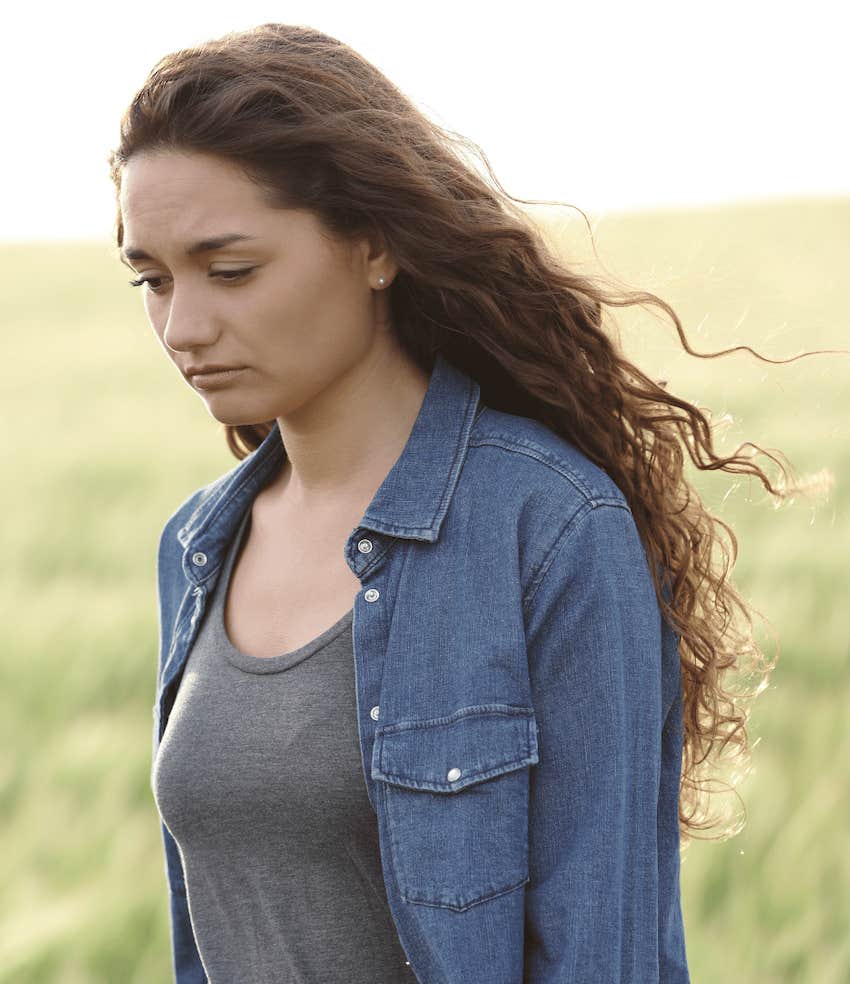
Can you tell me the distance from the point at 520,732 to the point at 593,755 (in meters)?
0.08

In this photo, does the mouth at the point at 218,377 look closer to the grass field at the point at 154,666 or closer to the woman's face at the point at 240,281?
the woman's face at the point at 240,281

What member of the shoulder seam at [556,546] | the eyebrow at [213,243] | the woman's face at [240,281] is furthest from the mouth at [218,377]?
the shoulder seam at [556,546]

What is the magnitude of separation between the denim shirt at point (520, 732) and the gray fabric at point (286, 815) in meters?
0.06

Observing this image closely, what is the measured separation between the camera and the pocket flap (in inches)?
57.4

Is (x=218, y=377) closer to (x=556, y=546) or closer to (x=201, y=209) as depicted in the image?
(x=201, y=209)

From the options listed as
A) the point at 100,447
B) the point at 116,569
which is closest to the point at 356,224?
the point at 116,569

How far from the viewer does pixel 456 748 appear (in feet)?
4.83

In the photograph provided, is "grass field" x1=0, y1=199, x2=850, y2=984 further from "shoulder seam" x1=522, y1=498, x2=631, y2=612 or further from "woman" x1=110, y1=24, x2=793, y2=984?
"shoulder seam" x1=522, y1=498, x2=631, y2=612

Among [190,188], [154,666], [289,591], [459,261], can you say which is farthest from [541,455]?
[154,666]

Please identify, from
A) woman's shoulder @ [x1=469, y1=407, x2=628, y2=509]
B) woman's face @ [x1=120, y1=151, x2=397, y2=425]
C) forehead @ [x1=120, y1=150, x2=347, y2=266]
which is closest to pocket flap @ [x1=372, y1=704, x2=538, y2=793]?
woman's shoulder @ [x1=469, y1=407, x2=628, y2=509]

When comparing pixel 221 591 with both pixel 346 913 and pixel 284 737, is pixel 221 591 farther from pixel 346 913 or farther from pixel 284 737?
pixel 346 913

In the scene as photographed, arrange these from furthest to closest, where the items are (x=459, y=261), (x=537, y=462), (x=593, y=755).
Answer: (x=459, y=261), (x=537, y=462), (x=593, y=755)

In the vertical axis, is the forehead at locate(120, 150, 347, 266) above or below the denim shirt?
above

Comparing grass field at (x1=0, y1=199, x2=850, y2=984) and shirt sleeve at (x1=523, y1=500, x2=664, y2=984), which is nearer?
shirt sleeve at (x1=523, y1=500, x2=664, y2=984)
